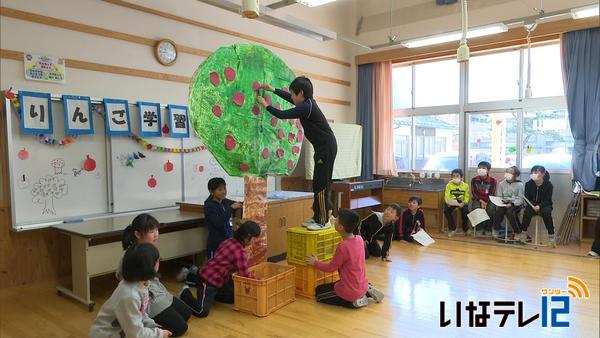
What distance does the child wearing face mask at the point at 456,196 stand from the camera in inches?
230

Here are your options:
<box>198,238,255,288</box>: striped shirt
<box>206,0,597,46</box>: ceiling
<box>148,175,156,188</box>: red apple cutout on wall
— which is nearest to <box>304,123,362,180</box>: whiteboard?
<box>206,0,597,46</box>: ceiling

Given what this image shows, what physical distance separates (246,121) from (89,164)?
1.59 metres

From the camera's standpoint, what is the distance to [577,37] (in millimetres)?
5188

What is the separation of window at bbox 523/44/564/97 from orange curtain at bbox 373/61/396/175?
204 cm

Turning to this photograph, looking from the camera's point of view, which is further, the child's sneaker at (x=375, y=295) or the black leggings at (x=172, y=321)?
the child's sneaker at (x=375, y=295)

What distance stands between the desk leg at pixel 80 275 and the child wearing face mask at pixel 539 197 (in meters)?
5.05

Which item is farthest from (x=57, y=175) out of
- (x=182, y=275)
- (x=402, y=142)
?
(x=402, y=142)

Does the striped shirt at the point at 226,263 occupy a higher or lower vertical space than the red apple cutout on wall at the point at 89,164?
lower

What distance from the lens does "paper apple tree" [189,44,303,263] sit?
2.91 metres

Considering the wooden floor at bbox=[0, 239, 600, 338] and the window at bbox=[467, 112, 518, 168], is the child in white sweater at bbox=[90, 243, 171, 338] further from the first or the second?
the window at bbox=[467, 112, 518, 168]

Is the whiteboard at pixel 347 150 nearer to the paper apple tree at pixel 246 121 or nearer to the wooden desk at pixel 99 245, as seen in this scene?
the paper apple tree at pixel 246 121

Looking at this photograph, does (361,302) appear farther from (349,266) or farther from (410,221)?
(410,221)

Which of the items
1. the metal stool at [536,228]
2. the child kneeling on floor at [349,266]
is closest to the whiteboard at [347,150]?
the metal stool at [536,228]

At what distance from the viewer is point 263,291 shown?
289cm
